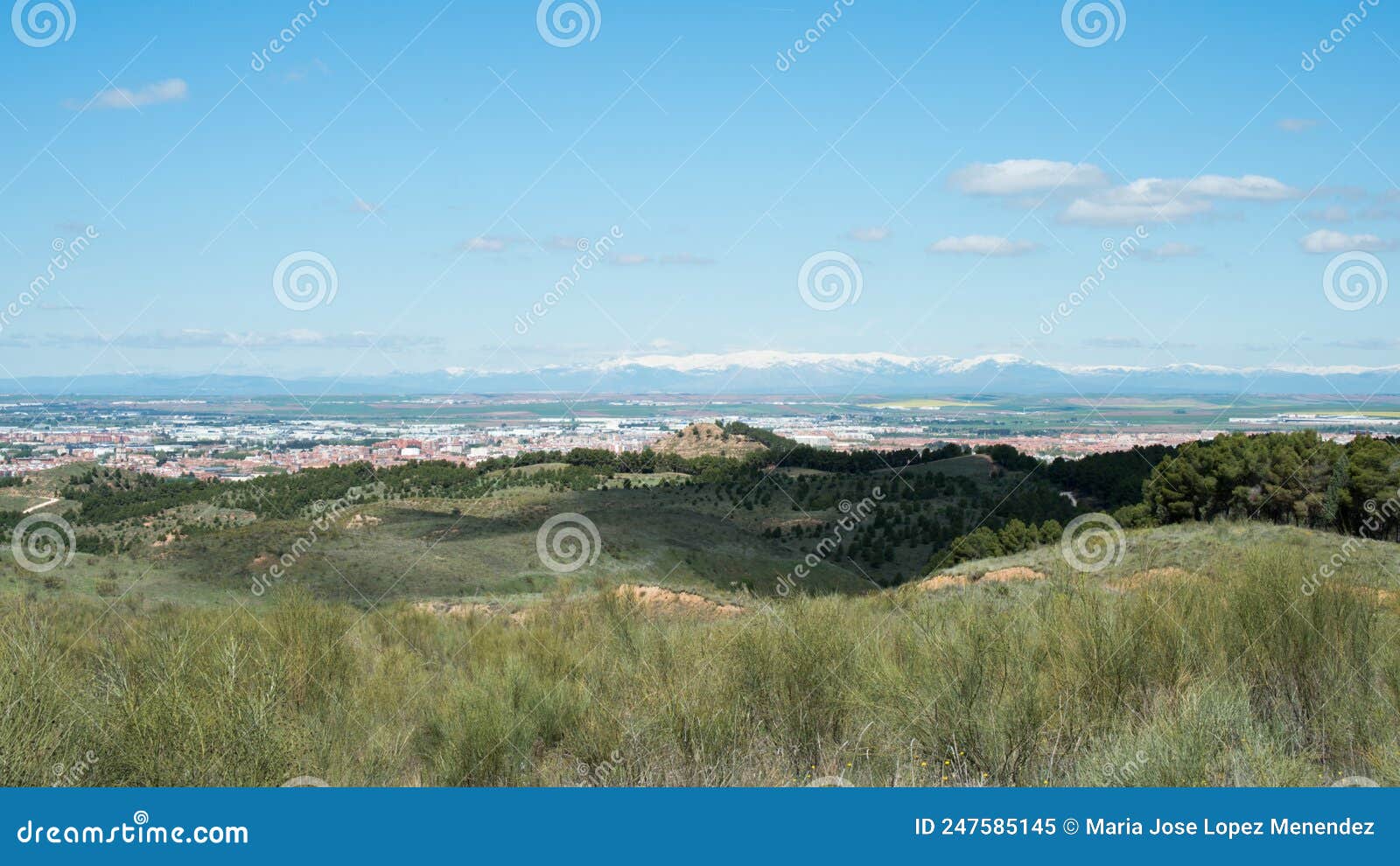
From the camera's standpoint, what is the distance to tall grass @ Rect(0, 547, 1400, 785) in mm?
5211

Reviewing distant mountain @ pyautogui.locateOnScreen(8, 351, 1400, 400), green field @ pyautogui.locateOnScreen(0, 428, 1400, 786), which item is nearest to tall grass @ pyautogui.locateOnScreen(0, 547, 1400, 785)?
green field @ pyautogui.locateOnScreen(0, 428, 1400, 786)

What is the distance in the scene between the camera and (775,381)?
13788 centimetres

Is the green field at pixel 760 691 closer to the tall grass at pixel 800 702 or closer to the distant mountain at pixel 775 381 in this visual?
the tall grass at pixel 800 702

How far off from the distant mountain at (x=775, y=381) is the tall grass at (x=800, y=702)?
84.9 metres

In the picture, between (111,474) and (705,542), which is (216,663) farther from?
(111,474)

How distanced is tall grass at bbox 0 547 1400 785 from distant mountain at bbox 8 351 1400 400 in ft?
279

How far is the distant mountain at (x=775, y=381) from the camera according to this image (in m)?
104

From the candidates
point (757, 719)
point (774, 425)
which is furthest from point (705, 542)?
point (774, 425)

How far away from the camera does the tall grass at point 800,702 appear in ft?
17.1

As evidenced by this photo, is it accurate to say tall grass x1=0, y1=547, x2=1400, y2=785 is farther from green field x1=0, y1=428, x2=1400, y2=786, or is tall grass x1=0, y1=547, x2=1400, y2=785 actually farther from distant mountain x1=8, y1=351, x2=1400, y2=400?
distant mountain x1=8, y1=351, x2=1400, y2=400

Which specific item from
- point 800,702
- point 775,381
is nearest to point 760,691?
point 800,702

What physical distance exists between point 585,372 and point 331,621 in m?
118

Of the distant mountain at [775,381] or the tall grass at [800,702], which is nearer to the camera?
the tall grass at [800,702]

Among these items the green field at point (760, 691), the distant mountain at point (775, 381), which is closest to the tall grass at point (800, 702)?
the green field at point (760, 691)
